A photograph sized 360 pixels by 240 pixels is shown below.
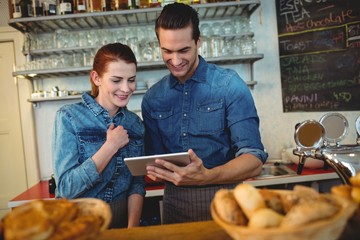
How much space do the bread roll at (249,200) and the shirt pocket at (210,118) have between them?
0.86 m

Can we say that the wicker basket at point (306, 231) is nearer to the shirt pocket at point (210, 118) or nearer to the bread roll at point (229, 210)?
the bread roll at point (229, 210)

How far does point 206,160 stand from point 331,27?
196 centimetres

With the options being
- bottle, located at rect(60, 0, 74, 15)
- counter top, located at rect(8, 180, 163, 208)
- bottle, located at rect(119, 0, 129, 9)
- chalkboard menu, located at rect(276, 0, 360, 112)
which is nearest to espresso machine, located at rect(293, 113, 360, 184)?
counter top, located at rect(8, 180, 163, 208)

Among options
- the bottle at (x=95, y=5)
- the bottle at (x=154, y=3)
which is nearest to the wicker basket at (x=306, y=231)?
the bottle at (x=154, y=3)

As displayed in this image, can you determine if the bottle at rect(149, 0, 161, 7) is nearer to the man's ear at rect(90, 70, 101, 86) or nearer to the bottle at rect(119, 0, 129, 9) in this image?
the bottle at rect(119, 0, 129, 9)

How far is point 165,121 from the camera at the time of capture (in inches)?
64.6

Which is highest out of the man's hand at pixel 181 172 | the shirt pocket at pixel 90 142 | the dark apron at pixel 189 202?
the shirt pocket at pixel 90 142

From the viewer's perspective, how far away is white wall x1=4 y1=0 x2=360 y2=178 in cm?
317

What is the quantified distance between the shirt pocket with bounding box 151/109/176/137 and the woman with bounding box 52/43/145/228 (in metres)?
0.12

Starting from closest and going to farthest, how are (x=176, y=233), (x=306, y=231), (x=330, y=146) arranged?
(x=306, y=231)
(x=176, y=233)
(x=330, y=146)

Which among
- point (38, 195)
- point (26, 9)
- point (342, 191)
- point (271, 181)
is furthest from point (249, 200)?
point (26, 9)

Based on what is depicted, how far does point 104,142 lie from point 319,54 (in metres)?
2.23

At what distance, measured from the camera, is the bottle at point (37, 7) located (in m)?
2.76

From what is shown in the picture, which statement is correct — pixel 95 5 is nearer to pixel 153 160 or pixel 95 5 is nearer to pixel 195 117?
pixel 195 117
